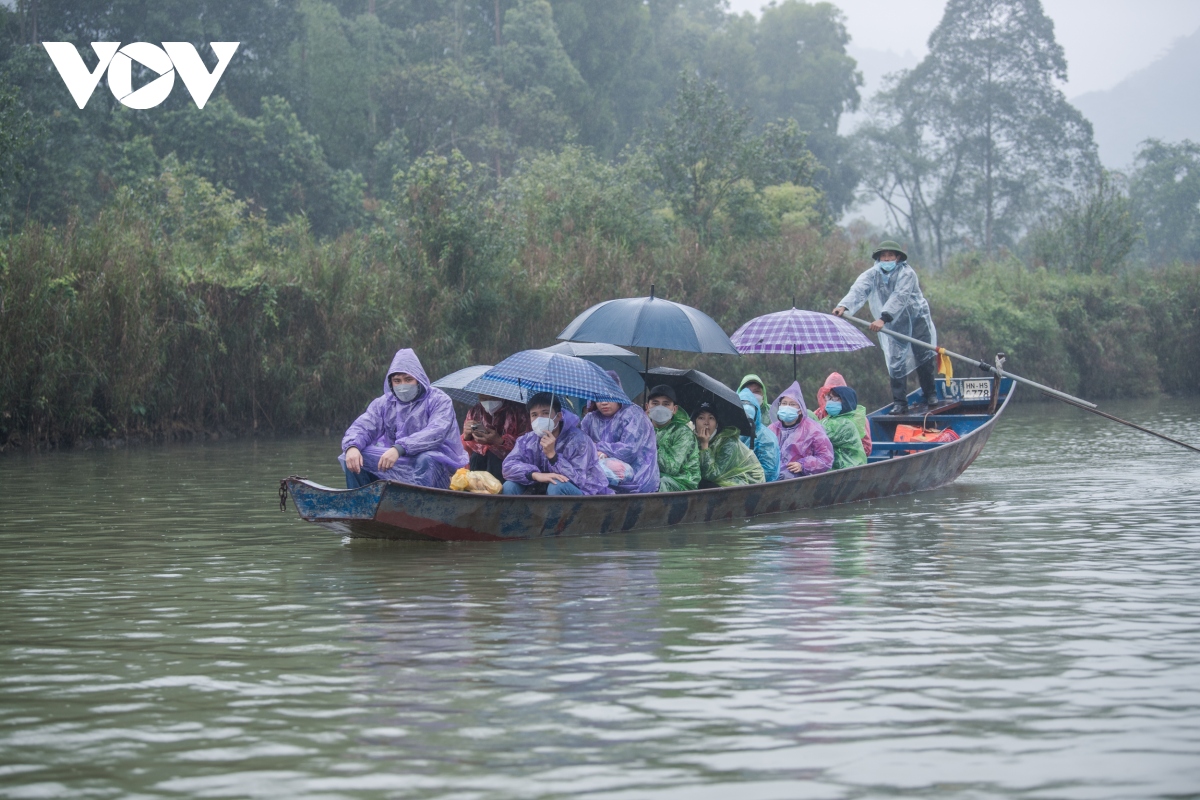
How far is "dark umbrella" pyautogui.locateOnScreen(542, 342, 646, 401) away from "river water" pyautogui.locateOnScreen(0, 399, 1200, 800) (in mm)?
1715

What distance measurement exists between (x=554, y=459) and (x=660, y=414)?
113 cm

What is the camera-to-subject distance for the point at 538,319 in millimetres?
23766

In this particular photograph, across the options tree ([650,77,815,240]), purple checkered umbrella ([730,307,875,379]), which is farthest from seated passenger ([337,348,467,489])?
tree ([650,77,815,240])

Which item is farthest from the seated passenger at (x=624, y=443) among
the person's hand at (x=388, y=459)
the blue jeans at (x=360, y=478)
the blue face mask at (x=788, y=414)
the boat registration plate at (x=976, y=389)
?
the boat registration plate at (x=976, y=389)

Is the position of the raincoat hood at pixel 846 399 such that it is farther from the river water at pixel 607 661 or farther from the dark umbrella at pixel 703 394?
the dark umbrella at pixel 703 394

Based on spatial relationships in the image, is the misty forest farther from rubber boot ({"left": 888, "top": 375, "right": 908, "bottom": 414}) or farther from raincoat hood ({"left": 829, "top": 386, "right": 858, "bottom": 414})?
raincoat hood ({"left": 829, "top": 386, "right": 858, "bottom": 414})

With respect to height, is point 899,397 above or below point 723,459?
above

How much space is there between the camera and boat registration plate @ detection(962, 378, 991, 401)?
1563cm

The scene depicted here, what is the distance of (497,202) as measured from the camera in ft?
127

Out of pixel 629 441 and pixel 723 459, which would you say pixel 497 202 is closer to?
pixel 723 459

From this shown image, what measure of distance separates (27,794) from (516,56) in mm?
46339

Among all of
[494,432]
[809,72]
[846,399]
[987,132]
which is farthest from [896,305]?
[809,72]

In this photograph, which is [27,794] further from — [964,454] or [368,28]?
[368,28]

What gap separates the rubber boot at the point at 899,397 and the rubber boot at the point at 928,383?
0.63 ft
